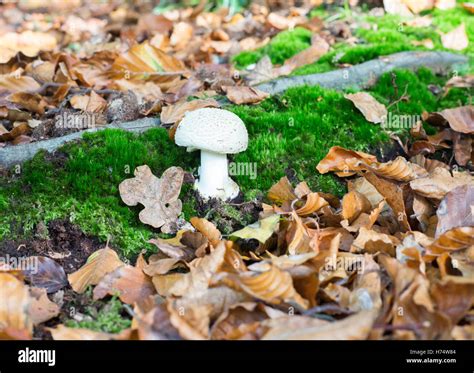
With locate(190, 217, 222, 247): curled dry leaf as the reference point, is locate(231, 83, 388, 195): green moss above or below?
above

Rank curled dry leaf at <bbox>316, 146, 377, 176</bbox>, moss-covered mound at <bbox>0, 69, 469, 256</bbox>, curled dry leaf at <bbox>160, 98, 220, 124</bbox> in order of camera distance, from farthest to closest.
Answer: curled dry leaf at <bbox>160, 98, 220, 124</bbox> < curled dry leaf at <bbox>316, 146, 377, 176</bbox> < moss-covered mound at <bbox>0, 69, 469, 256</bbox>

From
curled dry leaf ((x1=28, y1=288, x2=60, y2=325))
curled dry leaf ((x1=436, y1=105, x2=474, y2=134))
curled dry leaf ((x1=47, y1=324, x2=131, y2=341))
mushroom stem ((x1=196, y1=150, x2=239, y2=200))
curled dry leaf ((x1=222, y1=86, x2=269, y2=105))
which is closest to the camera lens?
curled dry leaf ((x1=47, y1=324, x2=131, y2=341))

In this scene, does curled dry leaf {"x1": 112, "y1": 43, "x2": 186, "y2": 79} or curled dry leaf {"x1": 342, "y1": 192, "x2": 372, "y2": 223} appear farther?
curled dry leaf {"x1": 112, "y1": 43, "x2": 186, "y2": 79}

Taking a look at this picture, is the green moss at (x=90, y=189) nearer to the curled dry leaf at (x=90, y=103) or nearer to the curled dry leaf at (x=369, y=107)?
the curled dry leaf at (x=90, y=103)

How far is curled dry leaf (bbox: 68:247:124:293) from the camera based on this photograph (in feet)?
8.87

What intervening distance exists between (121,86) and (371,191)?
2.37m

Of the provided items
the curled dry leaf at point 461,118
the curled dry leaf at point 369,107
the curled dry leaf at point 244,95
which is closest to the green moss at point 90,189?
the curled dry leaf at point 244,95

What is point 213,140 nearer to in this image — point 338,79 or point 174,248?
point 174,248

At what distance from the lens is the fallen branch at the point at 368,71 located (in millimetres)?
4371

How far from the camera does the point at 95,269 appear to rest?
276cm

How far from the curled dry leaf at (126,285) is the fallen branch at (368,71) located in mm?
2110

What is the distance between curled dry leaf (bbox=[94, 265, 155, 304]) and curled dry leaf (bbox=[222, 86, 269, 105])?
5.79 feet

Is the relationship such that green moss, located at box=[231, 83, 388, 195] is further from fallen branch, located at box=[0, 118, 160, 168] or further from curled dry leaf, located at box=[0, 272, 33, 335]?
curled dry leaf, located at box=[0, 272, 33, 335]

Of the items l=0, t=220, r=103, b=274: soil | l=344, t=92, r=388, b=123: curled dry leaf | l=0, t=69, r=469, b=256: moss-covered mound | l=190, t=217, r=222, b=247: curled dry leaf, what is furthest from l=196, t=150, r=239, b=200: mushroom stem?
l=344, t=92, r=388, b=123: curled dry leaf
